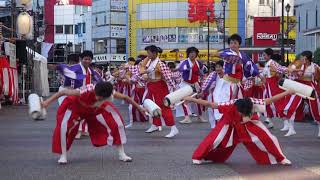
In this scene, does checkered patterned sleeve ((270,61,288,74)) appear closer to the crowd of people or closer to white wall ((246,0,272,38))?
the crowd of people

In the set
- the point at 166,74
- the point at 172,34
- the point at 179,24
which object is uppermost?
the point at 179,24

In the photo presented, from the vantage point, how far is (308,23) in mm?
39281

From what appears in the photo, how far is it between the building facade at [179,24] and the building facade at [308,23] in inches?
1252

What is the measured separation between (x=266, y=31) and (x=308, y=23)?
24389mm

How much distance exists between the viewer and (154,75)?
13.6 meters

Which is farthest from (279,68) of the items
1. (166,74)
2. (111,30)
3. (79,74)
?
(111,30)

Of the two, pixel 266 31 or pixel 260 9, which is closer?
pixel 266 31

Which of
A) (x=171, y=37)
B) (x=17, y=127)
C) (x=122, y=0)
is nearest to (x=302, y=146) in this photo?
(x=17, y=127)

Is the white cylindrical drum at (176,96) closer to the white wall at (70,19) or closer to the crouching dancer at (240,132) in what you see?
the crouching dancer at (240,132)

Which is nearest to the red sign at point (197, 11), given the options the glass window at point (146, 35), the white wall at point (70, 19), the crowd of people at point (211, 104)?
the glass window at point (146, 35)

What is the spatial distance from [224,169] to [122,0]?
79765 millimetres

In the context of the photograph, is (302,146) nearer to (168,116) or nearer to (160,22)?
(168,116)

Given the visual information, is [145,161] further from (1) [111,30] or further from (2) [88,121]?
(1) [111,30]

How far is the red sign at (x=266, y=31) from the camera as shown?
63438 mm
